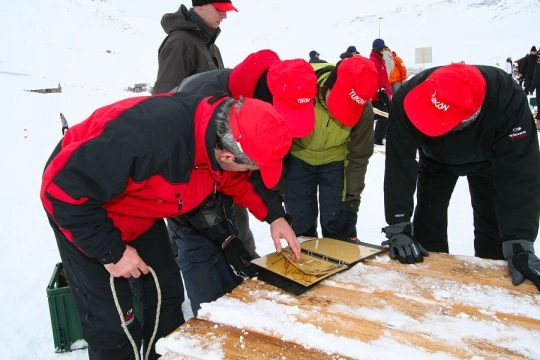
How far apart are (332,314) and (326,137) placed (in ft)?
4.01

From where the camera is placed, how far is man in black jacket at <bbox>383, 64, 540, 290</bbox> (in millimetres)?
1593

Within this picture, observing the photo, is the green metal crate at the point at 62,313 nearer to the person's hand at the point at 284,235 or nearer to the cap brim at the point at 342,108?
the person's hand at the point at 284,235

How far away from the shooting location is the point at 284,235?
1862 mm

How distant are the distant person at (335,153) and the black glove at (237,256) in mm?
683

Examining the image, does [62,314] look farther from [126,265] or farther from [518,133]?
[518,133]

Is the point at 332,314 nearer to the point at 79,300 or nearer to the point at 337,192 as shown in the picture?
the point at 79,300

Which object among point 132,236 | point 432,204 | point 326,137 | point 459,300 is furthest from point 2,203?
point 459,300

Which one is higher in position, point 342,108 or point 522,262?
point 342,108

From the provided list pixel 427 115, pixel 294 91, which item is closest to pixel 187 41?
pixel 294 91

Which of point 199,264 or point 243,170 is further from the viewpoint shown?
point 199,264

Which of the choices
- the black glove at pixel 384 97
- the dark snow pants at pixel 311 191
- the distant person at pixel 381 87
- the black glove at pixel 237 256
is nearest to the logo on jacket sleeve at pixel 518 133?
the dark snow pants at pixel 311 191

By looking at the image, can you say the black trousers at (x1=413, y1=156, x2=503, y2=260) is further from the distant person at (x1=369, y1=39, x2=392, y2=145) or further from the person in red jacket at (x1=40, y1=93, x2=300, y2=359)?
the distant person at (x1=369, y1=39, x2=392, y2=145)

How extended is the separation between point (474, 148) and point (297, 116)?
85 cm

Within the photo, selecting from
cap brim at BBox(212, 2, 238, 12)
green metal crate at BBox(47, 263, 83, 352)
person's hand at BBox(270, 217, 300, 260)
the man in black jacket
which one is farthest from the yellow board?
cap brim at BBox(212, 2, 238, 12)
